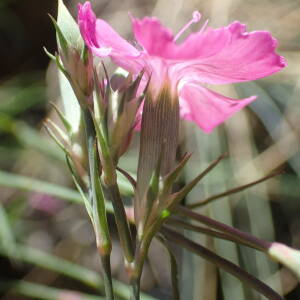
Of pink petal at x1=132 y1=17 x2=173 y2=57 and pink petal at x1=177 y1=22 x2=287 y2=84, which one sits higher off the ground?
pink petal at x1=132 y1=17 x2=173 y2=57

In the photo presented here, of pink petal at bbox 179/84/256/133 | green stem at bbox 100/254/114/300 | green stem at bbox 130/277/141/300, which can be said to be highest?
pink petal at bbox 179/84/256/133

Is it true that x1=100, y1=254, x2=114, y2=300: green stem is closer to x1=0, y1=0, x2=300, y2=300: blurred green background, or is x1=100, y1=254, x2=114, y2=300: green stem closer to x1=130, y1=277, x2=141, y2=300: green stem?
x1=130, y1=277, x2=141, y2=300: green stem

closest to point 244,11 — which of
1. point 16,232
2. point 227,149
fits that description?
point 227,149

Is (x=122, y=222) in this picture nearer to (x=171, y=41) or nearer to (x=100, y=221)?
(x=100, y=221)

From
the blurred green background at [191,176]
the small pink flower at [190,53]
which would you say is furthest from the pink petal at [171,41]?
the blurred green background at [191,176]

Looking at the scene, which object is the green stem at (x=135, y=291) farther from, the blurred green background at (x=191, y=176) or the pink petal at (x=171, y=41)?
the blurred green background at (x=191, y=176)

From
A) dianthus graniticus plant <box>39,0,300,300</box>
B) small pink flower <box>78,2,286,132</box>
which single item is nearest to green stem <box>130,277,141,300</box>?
dianthus graniticus plant <box>39,0,300,300</box>

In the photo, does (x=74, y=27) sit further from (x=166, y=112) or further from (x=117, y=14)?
(x=117, y=14)

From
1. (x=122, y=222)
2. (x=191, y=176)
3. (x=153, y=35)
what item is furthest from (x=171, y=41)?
(x=191, y=176)
